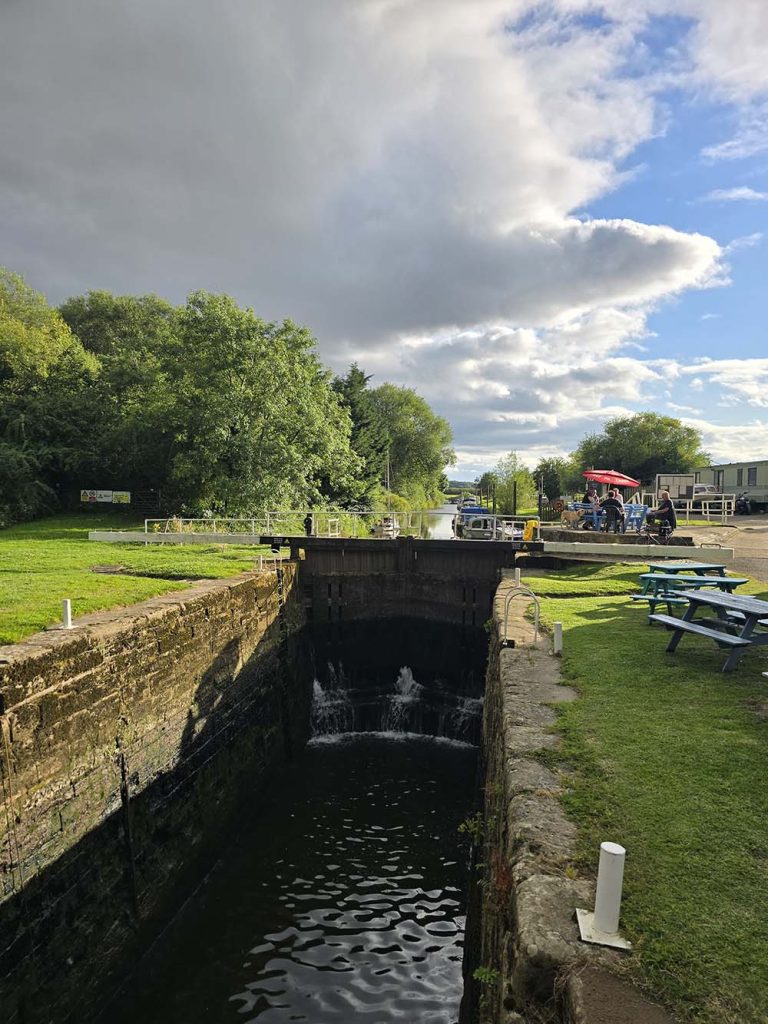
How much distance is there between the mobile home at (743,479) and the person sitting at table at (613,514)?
23.5m

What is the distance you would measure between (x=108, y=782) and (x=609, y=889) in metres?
5.77

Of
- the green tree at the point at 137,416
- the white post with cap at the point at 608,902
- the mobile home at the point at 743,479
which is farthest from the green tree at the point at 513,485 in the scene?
the white post with cap at the point at 608,902

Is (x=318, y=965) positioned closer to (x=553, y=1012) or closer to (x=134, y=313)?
(x=553, y=1012)

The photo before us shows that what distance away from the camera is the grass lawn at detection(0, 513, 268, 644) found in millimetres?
7680

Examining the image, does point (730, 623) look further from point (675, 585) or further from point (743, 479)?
point (743, 479)

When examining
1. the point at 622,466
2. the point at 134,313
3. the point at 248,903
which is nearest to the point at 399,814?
the point at 248,903

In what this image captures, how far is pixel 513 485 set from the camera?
68500 millimetres

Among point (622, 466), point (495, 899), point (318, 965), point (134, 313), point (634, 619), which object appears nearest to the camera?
point (495, 899)

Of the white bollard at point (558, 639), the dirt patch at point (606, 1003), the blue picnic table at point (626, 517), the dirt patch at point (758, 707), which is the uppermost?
→ the blue picnic table at point (626, 517)

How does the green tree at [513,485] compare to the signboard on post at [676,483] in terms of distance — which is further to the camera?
the green tree at [513,485]

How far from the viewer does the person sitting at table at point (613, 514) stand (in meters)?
17.2

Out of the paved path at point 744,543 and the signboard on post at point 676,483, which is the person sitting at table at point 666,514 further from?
the signboard on post at point 676,483

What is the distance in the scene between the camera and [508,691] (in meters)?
5.83

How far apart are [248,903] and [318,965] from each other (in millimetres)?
1420
